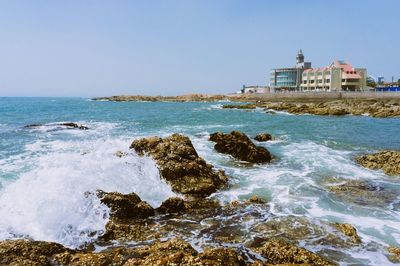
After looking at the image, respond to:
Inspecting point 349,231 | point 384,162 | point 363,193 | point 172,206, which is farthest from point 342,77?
point 172,206

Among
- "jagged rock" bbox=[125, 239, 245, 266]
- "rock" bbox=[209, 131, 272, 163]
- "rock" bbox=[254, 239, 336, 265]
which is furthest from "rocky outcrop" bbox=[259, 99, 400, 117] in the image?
"jagged rock" bbox=[125, 239, 245, 266]

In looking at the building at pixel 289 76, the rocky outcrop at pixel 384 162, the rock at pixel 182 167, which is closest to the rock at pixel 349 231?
the rock at pixel 182 167

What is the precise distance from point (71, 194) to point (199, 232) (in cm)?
422

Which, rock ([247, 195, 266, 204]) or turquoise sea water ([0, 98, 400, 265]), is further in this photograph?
rock ([247, 195, 266, 204])

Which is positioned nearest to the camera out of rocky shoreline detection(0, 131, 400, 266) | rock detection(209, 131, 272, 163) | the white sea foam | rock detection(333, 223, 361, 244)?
rocky shoreline detection(0, 131, 400, 266)

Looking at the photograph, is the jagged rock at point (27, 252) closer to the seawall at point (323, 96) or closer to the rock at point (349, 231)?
the rock at point (349, 231)

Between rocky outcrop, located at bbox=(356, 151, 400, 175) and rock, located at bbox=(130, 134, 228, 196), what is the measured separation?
7.51 m

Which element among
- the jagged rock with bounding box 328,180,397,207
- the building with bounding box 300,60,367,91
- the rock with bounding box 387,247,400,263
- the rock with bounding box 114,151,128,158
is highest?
the building with bounding box 300,60,367,91

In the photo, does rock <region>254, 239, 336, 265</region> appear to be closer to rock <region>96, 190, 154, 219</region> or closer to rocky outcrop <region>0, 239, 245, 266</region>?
rocky outcrop <region>0, 239, 245, 266</region>

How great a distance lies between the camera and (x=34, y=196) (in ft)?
34.3

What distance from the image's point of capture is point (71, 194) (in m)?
10.6

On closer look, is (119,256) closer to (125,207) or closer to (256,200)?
(125,207)

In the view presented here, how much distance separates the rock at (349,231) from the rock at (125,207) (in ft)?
16.7

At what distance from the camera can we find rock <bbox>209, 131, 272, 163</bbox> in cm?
1786
